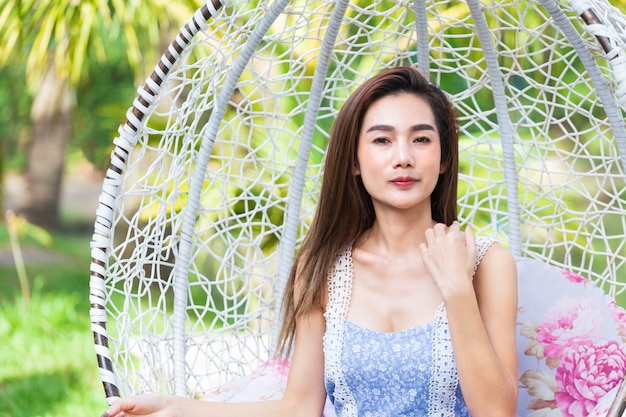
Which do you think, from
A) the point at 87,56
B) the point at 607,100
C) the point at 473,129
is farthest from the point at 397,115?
A: the point at 87,56

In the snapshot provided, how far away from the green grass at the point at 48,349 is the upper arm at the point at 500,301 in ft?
7.49

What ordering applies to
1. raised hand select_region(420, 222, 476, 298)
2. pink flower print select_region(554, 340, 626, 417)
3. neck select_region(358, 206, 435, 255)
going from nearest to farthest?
raised hand select_region(420, 222, 476, 298), neck select_region(358, 206, 435, 255), pink flower print select_region(554, 340, 626, 417)

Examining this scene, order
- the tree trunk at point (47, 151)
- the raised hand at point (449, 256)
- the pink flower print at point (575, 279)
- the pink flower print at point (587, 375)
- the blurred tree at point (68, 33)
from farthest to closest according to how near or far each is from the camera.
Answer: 1. the tree trunk at point (47, 151)
2. the blurred tree at point (68, 33)
3. the pink flower print at point (575, 279)
4. the pink flower print at point (587, 375)
5. the raised hand at point (449, 256)

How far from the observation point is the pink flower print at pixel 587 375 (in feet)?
6.43

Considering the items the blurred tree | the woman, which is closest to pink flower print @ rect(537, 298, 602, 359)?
the woman

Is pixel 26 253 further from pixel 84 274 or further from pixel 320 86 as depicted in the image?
pixel 320 86

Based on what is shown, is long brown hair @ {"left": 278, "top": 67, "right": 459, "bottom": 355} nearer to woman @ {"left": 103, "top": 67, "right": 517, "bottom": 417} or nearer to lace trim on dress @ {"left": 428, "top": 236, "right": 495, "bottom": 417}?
woman @ {"left": 103, "top": 67, "right": 517, "bottom": 417}

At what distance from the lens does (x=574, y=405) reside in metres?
1.98

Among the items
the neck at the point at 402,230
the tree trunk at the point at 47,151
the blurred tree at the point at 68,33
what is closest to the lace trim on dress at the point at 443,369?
the neck at the point at 402,230

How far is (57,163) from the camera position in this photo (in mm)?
7098

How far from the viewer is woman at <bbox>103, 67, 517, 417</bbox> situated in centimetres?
154

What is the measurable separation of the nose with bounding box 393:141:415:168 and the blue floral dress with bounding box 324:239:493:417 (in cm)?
22

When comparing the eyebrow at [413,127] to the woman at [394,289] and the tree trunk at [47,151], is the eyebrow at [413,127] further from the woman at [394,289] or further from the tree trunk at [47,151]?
the tree trunk at [47,151]

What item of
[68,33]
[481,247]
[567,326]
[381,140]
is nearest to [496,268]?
[481,247]
